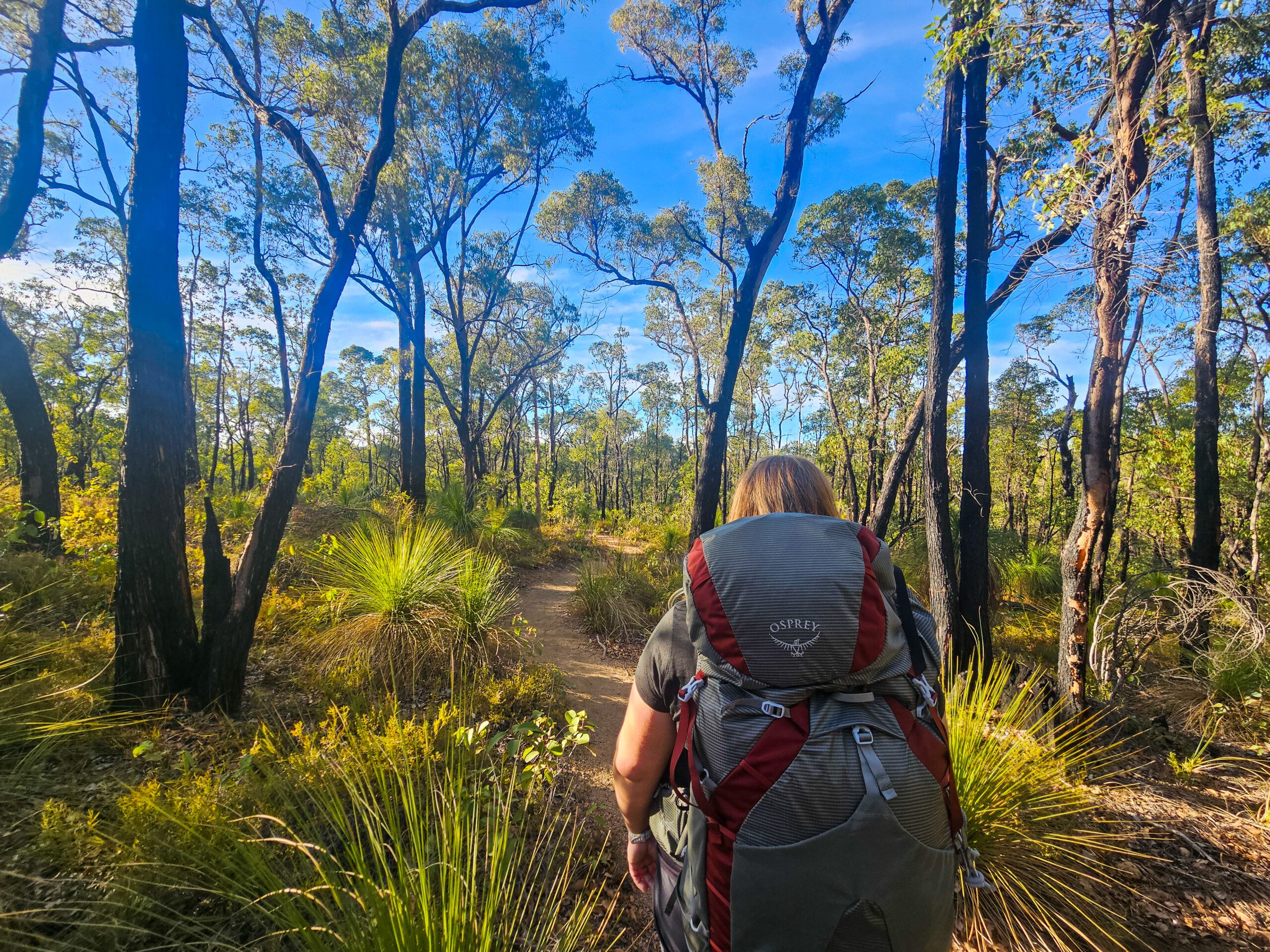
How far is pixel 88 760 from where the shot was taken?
2.30 metres

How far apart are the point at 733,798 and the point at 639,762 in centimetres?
44

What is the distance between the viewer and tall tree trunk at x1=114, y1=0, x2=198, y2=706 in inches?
111

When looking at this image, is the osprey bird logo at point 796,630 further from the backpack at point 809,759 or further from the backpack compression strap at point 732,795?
the backpack compression strap at point 732,795

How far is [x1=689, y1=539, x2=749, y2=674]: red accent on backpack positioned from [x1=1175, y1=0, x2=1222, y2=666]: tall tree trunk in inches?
189

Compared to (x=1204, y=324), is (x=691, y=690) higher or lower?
lower

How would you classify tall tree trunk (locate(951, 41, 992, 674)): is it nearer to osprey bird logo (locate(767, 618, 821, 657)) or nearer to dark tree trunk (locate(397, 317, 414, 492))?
osprey bird logo (locate(767, 618, 821, 657))

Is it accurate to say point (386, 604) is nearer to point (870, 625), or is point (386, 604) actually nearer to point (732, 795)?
point (732, 795)

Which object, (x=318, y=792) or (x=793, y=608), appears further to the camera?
(x=318, y=792)

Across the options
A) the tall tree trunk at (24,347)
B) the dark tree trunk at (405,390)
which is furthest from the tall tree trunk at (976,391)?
the dark tree trunk at (405,390)

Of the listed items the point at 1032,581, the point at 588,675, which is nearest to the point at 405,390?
the point at 588,675

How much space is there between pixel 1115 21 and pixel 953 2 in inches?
42.2

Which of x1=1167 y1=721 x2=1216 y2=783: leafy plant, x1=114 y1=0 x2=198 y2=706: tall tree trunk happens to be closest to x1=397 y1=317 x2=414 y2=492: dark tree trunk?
x1=114 y1=0 x2=198 y2=706: tall tree trunk

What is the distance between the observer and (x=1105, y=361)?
133 inches

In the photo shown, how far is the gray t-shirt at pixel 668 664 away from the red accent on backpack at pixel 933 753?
46 centimetres
